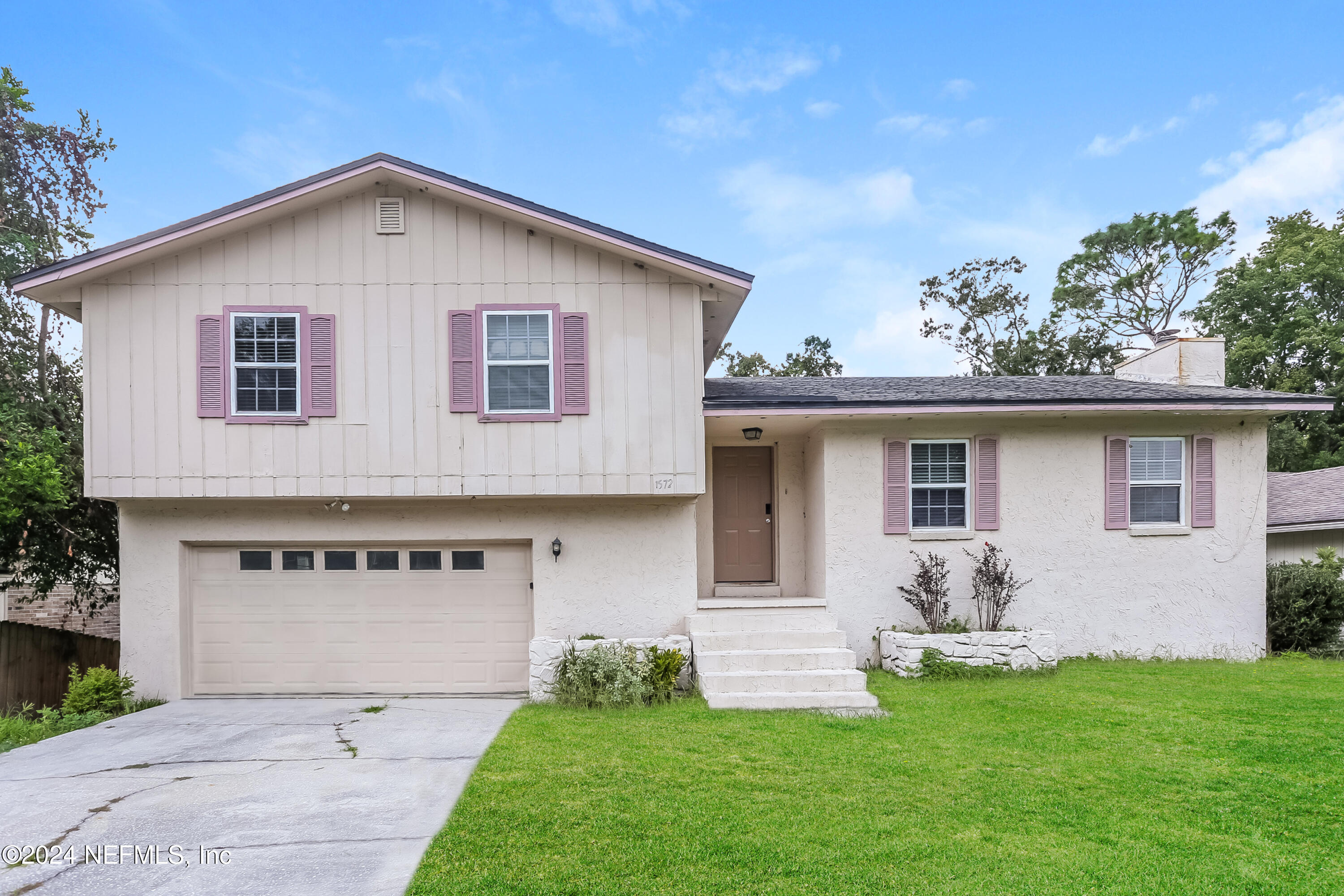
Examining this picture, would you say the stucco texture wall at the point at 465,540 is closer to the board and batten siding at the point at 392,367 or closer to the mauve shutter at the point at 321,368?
the board and batten siding at the point at 392,367

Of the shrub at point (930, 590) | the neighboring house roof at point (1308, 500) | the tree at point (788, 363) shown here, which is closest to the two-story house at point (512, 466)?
the shrub at point (930, 590)

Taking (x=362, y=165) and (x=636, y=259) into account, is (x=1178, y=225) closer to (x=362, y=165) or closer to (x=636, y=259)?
(x=636, y=259)

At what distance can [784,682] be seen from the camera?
27.3 ft

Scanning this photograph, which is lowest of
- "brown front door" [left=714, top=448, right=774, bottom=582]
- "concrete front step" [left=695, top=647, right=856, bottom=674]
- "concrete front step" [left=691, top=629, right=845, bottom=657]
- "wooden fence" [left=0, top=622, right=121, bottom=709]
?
"wooden fence" [left=0, top=622, right=121, bottom=709]

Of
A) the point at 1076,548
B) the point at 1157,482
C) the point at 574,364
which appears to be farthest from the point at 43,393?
the point at 1157,482

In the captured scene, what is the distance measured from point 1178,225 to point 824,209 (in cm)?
1464

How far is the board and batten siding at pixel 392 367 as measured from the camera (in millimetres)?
8773

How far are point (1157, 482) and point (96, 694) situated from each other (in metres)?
13.2

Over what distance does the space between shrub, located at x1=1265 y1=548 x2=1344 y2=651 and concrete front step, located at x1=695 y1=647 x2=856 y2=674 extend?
6649 millimetres

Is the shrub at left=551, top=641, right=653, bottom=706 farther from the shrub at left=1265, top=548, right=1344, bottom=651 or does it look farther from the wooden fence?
the shrub at left=1265, top=548, right=1344, bottom=651

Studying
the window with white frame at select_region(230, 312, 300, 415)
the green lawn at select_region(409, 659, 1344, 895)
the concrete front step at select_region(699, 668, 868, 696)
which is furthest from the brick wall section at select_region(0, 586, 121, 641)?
the concrete front step at select_region(699, 668, 868, 696)

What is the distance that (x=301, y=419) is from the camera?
8836 mm

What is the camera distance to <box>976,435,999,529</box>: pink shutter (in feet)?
33.4

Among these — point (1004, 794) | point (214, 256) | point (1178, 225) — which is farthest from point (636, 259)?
point (1178, 225)
